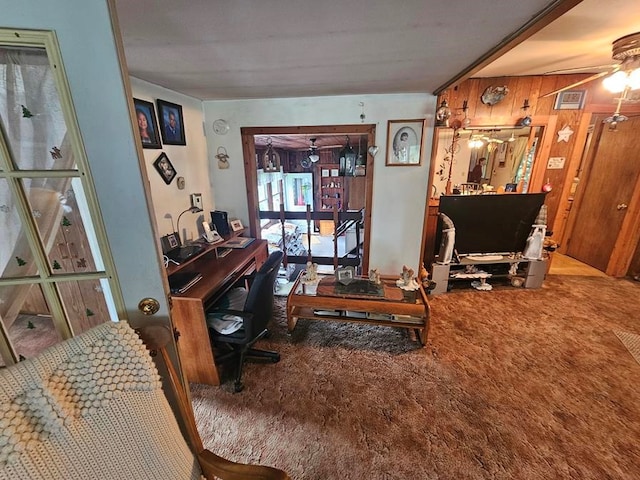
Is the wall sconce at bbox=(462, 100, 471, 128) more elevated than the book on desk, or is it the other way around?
the wall sconce at bbox=(462, 100, 471, 128)

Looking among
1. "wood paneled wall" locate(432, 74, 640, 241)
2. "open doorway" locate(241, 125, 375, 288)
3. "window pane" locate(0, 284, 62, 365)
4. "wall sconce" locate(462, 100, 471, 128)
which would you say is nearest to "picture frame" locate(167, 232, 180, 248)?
"open doorway" locate(241, 125, 375, 288)

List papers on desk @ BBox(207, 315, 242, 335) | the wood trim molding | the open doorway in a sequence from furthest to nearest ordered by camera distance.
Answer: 1. the open doorway
2. papers on desk @ BBox(207, 315, 242, 335)
3. the wood trim molding

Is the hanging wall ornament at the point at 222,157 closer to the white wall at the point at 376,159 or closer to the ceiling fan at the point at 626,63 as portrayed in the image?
the white wall at the point at 376,159

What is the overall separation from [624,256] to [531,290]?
142 centimetres

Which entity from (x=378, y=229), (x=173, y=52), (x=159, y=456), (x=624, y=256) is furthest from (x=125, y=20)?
(x=624, y=256)

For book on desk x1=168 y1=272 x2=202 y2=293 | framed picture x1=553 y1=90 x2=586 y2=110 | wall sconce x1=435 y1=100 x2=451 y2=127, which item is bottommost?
book on desk x1=168 y1=272 x2=202 y2=293

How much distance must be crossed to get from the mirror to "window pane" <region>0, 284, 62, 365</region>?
3585 mm

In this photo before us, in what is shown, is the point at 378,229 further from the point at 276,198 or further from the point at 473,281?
the point at 276,198

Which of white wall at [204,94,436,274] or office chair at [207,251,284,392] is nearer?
office chair at [207,251,284,392]

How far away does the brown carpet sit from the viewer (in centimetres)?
140

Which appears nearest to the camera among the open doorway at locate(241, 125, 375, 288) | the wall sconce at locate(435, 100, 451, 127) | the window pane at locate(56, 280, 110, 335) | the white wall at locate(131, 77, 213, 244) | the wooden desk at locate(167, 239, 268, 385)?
the window pane at locate(56, 280, 110, 335)

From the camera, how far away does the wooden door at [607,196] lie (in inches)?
124

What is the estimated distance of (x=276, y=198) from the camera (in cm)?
823

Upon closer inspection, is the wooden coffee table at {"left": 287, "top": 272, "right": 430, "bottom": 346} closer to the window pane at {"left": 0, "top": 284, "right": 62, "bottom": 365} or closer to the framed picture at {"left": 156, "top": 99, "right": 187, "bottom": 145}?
the window pane at {"left": 0, "top": 284, "right": 62, "bottom": 365}
